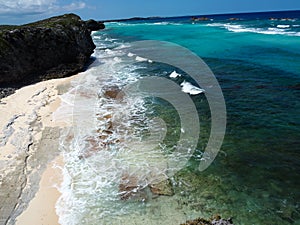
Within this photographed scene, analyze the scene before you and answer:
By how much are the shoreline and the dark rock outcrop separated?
393 cm

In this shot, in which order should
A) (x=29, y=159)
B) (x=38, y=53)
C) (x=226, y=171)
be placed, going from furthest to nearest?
(x=38, y=53), (x=29, y=159), (x=226, y=171)

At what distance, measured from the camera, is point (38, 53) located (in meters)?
24.5

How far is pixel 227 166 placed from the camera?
1095 centimetres

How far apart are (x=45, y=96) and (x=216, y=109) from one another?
12398 mm

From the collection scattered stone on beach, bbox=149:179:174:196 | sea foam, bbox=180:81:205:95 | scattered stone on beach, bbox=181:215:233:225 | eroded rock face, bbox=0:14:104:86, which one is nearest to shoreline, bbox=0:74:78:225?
scattered stone on beach, bbox=149:179:174:196

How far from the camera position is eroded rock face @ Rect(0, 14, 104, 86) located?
71.3 ft

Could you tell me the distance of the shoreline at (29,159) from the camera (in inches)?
349

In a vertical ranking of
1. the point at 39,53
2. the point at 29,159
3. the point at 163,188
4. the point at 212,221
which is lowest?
the point at 29,159

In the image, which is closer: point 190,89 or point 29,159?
point 29,159

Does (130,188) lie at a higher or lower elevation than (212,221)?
lower

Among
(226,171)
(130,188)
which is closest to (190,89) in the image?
(226,171)

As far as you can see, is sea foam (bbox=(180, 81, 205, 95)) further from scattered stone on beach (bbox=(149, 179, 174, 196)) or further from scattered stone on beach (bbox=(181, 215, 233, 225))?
scattered stone on beach (bbox=(181, 215, 233, 225))

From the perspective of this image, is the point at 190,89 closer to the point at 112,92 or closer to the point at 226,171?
the point at 112,92

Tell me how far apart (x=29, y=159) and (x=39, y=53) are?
15905 millimetres
